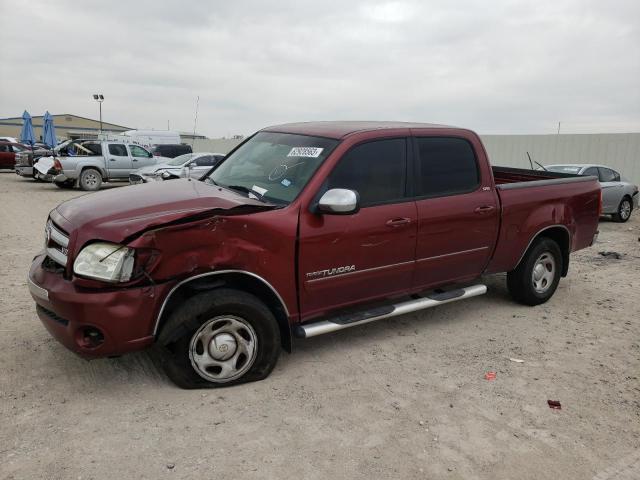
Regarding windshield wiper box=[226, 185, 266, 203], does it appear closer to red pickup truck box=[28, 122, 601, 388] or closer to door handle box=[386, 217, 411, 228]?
red pickup truck box=[28, 122, 601, 388]

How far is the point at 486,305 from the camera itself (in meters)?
5.73

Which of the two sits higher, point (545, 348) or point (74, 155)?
A: point (74, 155)

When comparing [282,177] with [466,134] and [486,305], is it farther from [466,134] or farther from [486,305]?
[486,305]

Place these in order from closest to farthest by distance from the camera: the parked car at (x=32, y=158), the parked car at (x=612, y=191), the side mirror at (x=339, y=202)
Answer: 1. the side mirror at (x=339, y=202)
2. the parked car at (x=612, y=191)
3. the parked car at (x=32, y=158)

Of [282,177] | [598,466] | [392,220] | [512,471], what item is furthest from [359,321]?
[598,466]

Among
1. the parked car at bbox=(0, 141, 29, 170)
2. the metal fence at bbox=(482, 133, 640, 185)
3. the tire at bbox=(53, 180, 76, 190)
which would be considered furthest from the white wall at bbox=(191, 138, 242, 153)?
the metal fence at bbox=(482, 133, 640, 185)

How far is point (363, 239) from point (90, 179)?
16.0 meters

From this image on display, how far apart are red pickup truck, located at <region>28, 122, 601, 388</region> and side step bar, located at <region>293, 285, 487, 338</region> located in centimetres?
1

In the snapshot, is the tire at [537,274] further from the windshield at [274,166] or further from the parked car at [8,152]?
the parked car at [8,152]

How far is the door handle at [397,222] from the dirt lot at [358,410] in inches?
42.4

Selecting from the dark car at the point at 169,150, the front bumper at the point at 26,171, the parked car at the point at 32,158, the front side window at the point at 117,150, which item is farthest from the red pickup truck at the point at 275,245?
the dark car at the point at 169,150

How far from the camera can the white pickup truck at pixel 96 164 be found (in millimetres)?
17266

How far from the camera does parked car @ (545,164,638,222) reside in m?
12.6

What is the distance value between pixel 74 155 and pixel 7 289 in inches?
542
